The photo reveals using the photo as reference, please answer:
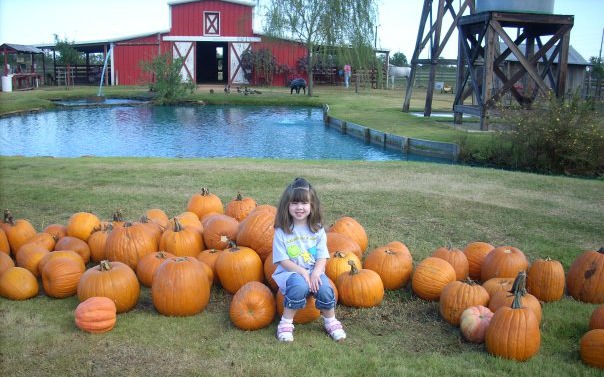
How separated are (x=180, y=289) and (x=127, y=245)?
93 cm

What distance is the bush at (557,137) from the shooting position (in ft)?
38.3

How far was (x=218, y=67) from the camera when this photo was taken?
51500 mm

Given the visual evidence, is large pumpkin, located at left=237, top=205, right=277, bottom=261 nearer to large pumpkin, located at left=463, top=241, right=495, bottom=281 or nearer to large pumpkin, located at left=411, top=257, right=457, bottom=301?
large pumpkin, located at left=411, top=257, right=457, bottom=301

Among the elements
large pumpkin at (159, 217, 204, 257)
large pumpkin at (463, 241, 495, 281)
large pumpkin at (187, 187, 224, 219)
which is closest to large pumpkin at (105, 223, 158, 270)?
large pumpkin at (159, 217, 204, 257)

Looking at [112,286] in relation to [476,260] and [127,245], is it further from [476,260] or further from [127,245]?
[476,260]

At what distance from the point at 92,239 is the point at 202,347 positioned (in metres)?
1.96

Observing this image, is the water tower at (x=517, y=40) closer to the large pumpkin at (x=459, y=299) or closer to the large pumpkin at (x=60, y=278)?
the large pumpkin at (x=459, y=299)

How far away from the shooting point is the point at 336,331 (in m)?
3.79

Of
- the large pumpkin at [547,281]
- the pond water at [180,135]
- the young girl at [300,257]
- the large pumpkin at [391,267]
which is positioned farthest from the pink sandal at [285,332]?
the pond water at [180,135]

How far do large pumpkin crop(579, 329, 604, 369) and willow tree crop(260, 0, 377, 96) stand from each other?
30.7 m

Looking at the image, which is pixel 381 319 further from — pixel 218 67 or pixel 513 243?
pixel 218 67

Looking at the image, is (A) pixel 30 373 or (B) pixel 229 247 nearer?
(A) pixel 30 373

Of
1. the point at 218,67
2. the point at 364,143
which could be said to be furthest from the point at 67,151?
the point at 218,67

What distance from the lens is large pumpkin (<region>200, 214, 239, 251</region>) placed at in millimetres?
4910
